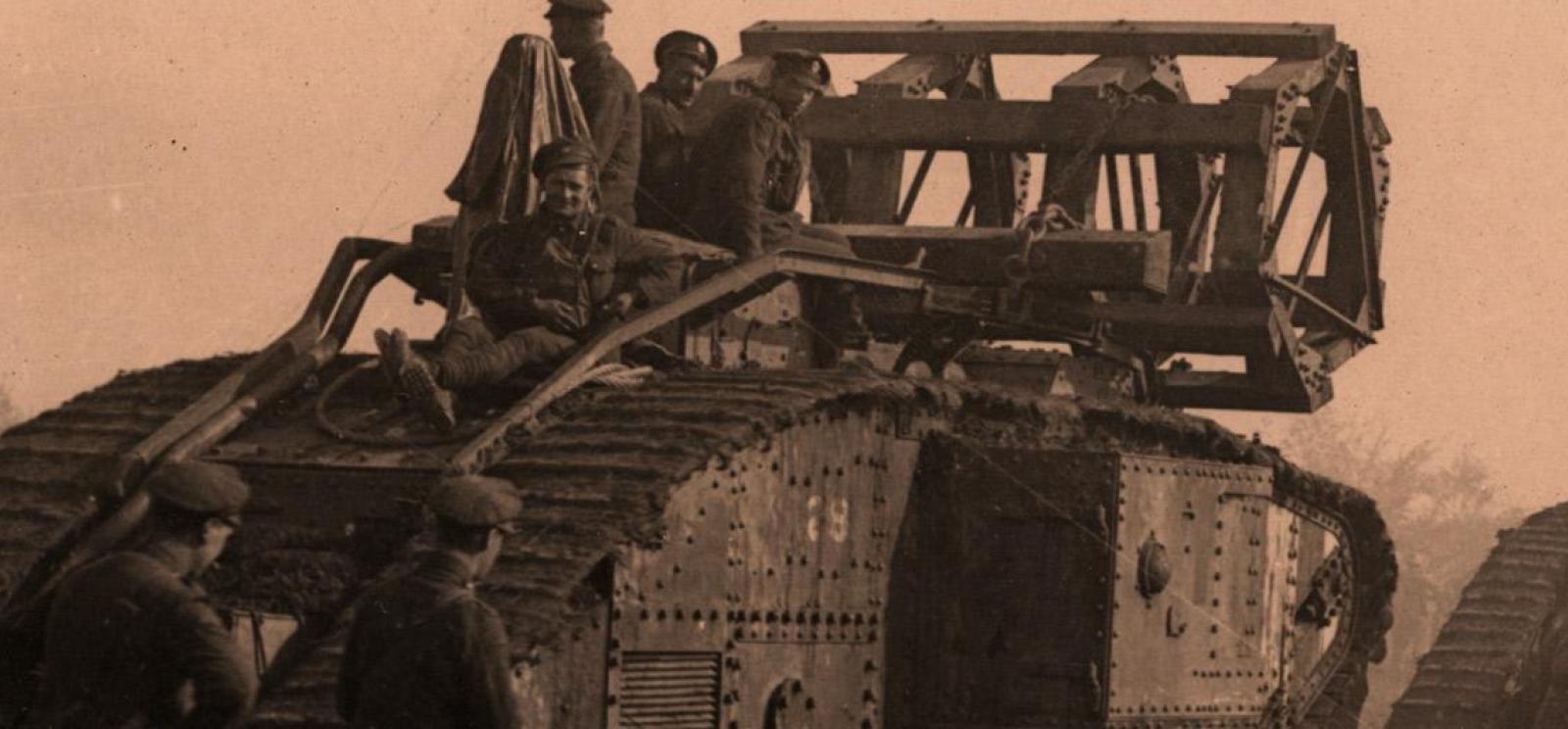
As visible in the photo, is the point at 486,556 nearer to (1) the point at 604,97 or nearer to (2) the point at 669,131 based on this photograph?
(1) the point at 604,97

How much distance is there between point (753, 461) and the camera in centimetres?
1112

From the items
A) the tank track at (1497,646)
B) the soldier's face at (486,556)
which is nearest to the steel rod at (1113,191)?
the tank track at (1497,646)

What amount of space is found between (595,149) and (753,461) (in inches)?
94.2

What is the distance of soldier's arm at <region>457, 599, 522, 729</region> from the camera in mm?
8328

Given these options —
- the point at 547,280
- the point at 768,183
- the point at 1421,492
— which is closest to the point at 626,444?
the point at 547,280

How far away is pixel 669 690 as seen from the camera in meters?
10.8

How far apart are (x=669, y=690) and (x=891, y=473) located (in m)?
1.75

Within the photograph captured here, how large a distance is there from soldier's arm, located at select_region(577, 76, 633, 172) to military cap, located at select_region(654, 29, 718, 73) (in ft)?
4.24

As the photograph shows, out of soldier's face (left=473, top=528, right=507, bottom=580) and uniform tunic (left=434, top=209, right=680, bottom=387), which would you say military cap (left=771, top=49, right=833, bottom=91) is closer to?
uniform tunic (left=434, top=209, right=680, bottom=387)

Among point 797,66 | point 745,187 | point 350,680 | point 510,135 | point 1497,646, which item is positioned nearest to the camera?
point 350,680

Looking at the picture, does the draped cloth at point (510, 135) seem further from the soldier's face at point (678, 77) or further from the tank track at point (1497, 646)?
the tank track at point (1497, 646)

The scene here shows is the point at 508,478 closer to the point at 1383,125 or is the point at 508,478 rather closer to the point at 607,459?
the point at 607,459

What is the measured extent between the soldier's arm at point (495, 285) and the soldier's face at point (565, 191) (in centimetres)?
24

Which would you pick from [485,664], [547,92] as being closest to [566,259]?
[547,92]
